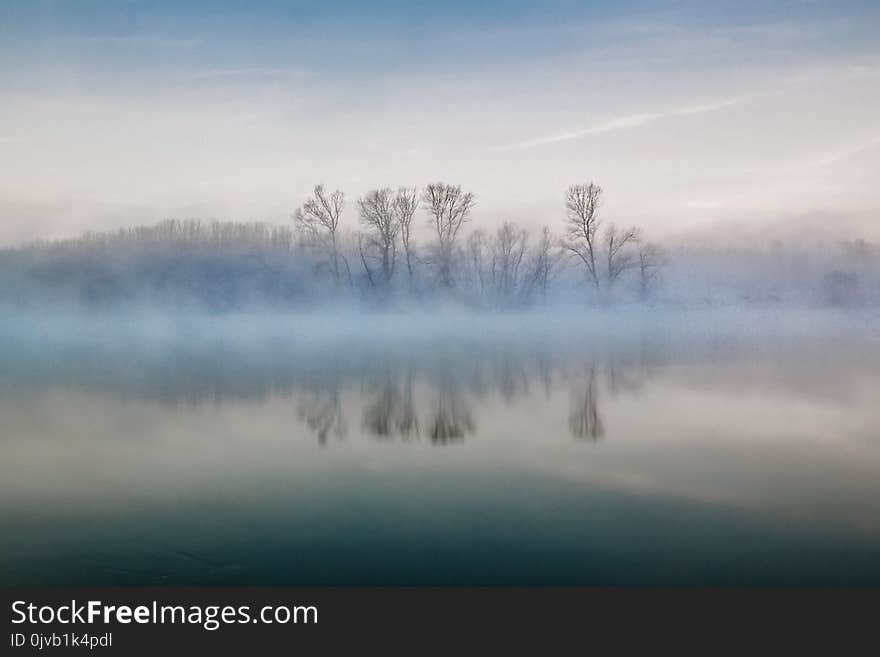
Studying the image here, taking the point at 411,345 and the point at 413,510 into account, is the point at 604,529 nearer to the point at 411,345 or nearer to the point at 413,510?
the point at 413,510

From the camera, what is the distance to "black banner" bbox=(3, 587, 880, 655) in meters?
5.42

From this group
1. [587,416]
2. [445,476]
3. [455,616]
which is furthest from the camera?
[587,416]

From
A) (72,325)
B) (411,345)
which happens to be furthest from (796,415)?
(72,325)

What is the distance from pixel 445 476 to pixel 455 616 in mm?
3751

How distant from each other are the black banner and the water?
266mm

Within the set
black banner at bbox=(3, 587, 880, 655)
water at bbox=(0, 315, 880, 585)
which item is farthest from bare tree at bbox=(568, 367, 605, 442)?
black banner at bbox=(3, 587, 880, 655)

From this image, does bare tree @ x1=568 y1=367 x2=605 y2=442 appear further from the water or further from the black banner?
the black banner

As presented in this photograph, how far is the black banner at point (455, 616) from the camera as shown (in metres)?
5.42

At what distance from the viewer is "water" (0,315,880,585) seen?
21.4ft

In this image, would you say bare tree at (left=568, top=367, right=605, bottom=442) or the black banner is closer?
the black banner

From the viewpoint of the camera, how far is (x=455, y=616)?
18.3ft

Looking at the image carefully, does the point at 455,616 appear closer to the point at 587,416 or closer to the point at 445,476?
the point at 445,476

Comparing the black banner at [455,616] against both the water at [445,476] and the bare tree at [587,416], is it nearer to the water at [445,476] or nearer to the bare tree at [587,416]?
the water at [445,476]

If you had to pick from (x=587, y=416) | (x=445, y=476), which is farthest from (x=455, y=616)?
(x=587, y=416)
